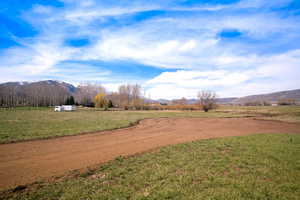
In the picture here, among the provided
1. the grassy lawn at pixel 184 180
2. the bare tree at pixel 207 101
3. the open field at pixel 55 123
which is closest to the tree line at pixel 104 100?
A: the bare tree at pixel 207 101

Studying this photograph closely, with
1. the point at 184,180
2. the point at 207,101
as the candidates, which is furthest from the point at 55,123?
the point at 207,101

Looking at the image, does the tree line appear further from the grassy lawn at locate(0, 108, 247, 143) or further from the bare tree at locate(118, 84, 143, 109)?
the grassy lawn at locate(0, 108, 247, 143)

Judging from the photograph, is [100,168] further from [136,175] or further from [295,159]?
[295,159]

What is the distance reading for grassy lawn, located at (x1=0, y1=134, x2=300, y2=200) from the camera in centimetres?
418

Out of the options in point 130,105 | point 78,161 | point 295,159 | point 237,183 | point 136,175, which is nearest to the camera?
point 237,183

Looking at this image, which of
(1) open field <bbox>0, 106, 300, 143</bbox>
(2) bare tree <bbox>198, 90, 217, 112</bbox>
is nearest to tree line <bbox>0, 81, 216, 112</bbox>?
(2) bare tree <bbox>198, 90, 217, 112</bbox>

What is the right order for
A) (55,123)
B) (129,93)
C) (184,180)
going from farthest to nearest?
(129,93)
(55,123)
(184,180)

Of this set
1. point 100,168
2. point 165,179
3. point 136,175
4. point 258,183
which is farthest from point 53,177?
point 258,183

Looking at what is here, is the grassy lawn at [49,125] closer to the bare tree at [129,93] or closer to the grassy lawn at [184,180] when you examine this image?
the grassy lawn at [184,180]

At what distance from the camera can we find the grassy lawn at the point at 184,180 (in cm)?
418

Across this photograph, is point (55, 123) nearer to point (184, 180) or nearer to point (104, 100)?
point (184, 180)

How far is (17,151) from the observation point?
8.71m

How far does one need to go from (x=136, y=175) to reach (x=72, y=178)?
2361mm

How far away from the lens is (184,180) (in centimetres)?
493
